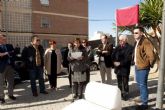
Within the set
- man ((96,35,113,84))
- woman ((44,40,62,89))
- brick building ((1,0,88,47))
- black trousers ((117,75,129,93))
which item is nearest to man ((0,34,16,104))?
woman ((44,40,62,89))

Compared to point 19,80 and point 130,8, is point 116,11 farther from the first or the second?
point 19,80

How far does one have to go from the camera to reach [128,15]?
1122cm

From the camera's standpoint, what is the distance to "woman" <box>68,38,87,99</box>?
9.35 m

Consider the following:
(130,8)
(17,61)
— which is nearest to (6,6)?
(17,61)

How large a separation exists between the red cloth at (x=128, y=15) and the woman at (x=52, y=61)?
100 inches

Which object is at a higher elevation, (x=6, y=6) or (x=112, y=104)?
(x=6, y=6)

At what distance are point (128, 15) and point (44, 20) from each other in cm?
3257

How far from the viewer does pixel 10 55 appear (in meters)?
9.71

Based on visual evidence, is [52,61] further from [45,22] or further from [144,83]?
[45,22]

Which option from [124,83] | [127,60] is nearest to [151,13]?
[127,60]

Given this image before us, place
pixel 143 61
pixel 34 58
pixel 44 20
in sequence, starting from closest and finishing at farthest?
pixel 143 61 < pixel 34 58 < pixel 44 20

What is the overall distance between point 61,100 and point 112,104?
4.19 meters

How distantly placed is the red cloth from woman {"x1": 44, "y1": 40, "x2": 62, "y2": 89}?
100 inches

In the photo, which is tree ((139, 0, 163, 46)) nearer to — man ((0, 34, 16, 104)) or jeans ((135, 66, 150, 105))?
jeans ((135, 66, 150, 105))
